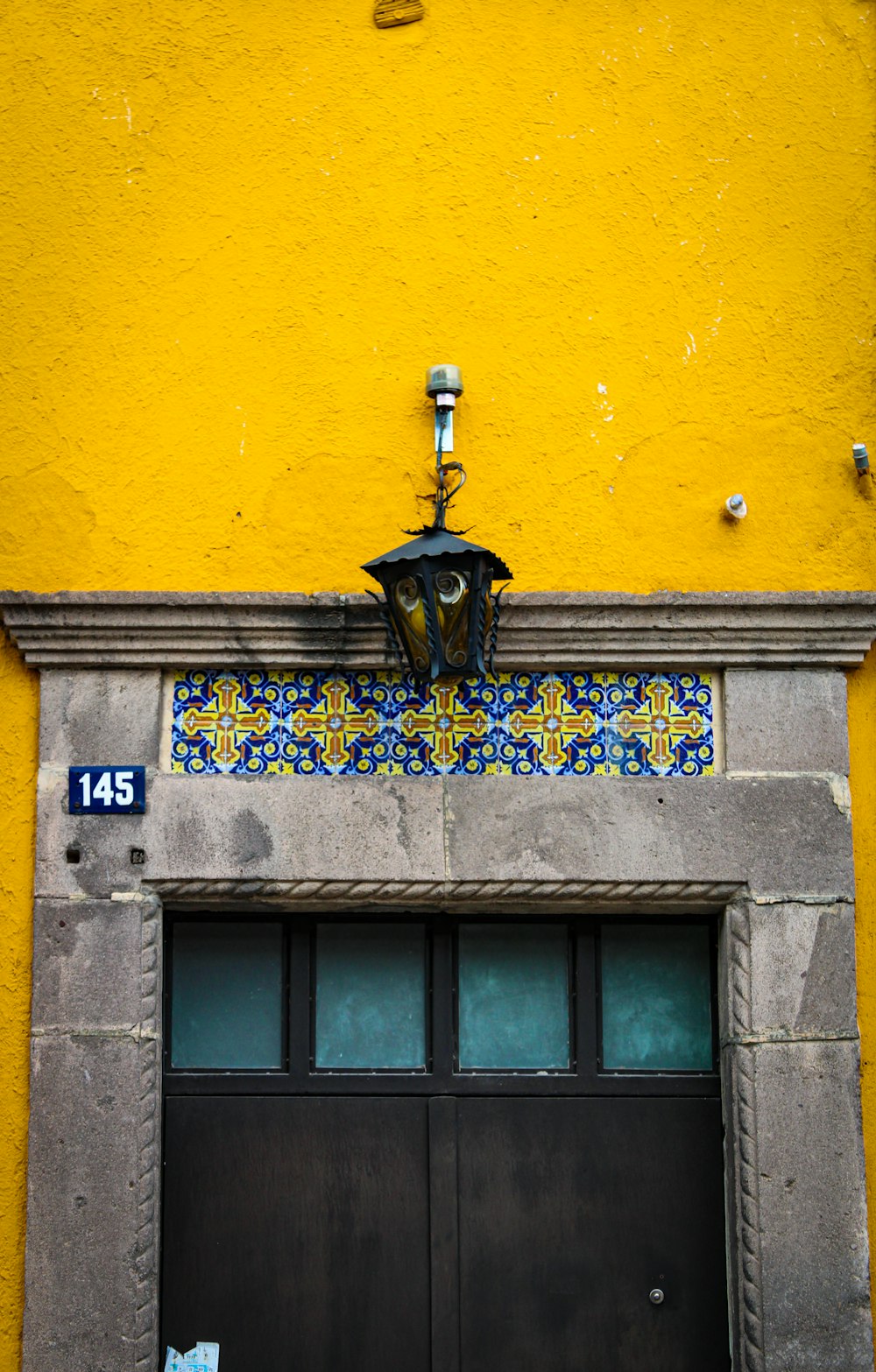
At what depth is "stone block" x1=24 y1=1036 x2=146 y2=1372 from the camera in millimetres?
4738

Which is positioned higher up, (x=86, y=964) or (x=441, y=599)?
(x=441, y=599)

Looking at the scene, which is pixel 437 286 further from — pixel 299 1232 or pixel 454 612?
pixel 299 1232

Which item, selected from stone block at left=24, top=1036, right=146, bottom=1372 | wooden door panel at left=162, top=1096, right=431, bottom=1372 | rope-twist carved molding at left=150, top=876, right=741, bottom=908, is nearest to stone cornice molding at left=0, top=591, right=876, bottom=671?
rope-twist carved molding at left=150, top=876, right=741, bottom=908

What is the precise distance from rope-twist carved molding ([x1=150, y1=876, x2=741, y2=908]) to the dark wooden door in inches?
9.2

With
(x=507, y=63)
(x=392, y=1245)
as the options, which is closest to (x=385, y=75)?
(x=507, y=63)

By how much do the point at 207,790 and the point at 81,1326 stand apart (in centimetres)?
158

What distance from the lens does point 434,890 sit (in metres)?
4.96

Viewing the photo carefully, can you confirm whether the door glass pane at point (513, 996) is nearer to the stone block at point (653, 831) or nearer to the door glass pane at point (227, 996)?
the stone block at point (653, 831)

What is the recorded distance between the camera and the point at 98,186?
5.32 meters

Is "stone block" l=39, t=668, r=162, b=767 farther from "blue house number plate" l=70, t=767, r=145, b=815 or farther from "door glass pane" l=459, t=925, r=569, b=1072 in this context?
"door glass pane" l=459, t=925, r=569, b=1072

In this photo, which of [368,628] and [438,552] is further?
[368,628]

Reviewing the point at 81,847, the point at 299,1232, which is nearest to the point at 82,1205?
the point at 299,1232

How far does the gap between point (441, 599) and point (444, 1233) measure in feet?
6.29

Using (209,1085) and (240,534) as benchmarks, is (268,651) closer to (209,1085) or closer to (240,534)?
(240,534)
